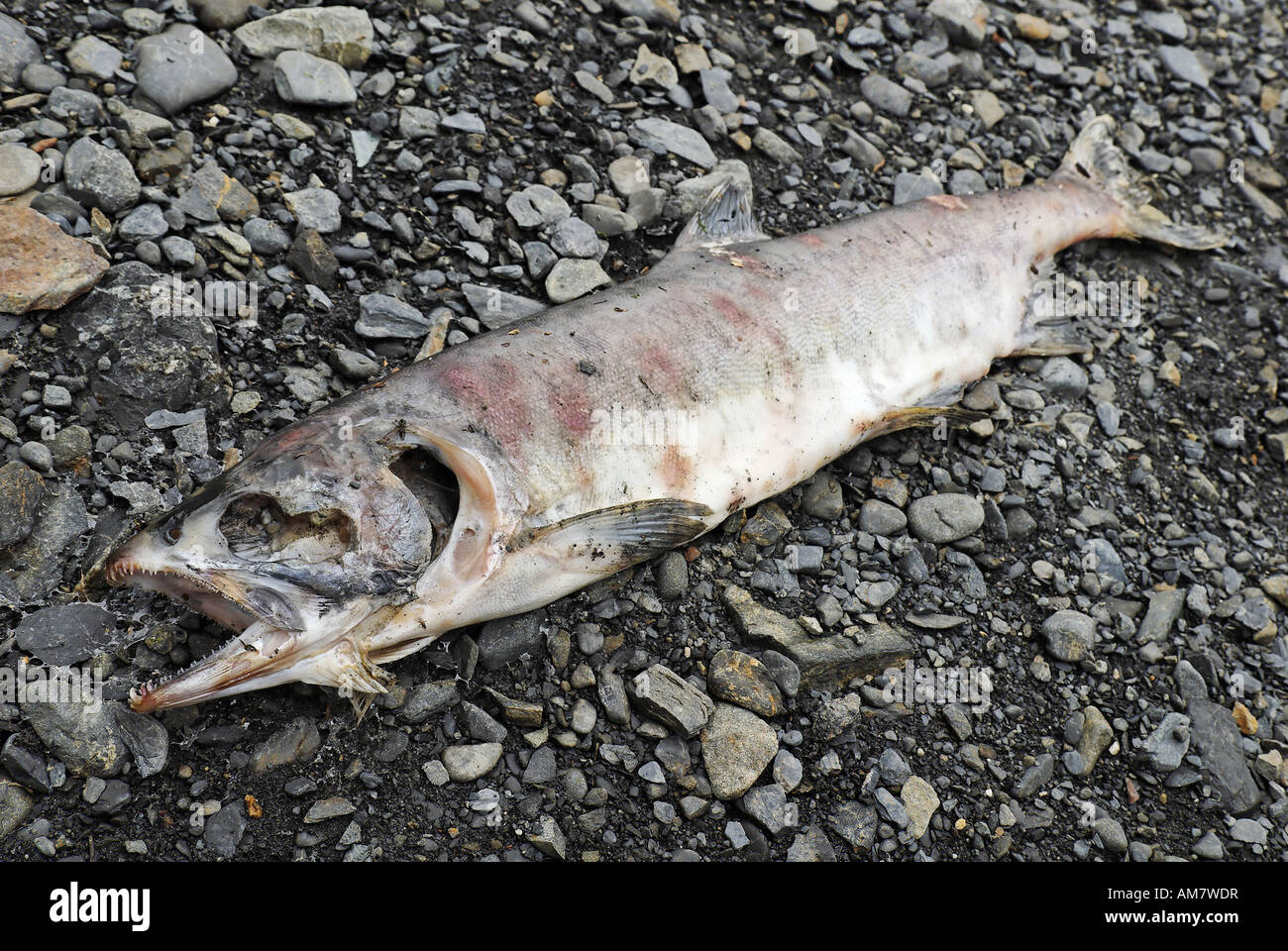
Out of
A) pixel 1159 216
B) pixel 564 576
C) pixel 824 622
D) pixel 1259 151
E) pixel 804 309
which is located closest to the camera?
pixel 564 576

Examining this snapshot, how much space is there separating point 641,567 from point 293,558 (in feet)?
4.97

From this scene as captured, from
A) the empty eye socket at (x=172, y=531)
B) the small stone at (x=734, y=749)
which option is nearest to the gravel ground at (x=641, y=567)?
the small stone at (x=734, y=749)

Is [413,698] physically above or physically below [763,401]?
below

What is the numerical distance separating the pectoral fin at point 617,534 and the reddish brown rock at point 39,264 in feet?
7.60

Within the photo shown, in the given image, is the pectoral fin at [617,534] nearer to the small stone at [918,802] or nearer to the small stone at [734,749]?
the small stone at [734,749]

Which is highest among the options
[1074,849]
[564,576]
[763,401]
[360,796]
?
[763,401]

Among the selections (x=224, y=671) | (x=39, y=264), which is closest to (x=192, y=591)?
(x=224, y=671)

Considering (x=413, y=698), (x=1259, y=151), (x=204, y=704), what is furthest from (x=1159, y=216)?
(x=204, y=704)

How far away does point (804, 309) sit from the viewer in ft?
16.3

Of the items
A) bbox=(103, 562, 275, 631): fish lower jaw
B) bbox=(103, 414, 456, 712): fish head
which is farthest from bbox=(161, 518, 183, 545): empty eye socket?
bbox=(103, 562, 275, 631): fish lower jaw

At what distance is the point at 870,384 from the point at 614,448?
1.53 metres

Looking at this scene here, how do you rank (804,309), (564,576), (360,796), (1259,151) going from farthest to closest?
(1259,151)
(804,309)
(564,576)
(360,796)

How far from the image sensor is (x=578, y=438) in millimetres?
4156

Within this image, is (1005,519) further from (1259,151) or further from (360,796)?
(1259,151)
